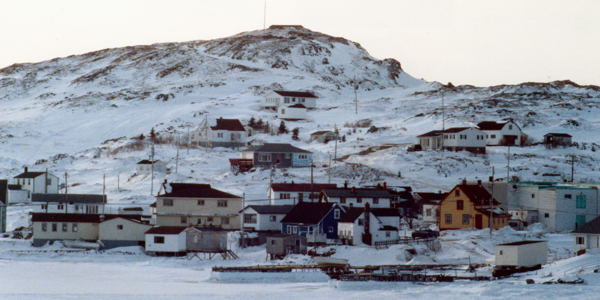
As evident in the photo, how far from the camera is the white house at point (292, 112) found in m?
155

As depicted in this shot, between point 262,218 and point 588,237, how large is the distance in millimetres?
26530

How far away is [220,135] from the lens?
13012 centimetres

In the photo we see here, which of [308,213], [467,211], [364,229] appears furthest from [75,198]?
[467,211]

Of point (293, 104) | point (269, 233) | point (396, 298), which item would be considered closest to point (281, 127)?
point (293, 104)

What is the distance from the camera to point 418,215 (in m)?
88.1

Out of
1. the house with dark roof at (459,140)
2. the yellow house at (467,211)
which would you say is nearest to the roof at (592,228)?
the yellow house at (467,211)

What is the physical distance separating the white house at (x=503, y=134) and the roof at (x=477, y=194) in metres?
40.9

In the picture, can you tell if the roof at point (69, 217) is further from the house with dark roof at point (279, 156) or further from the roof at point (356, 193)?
the house with dark roof at point (279, 156)

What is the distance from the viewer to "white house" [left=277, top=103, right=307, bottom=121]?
154750 mm

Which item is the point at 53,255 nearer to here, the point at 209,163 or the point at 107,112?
the point at 209,163

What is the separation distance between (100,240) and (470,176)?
137 feet

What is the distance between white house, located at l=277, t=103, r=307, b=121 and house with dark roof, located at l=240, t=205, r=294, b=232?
74786 millimetres

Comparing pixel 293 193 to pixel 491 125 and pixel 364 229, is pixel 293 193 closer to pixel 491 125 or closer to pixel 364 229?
pixel 364 229

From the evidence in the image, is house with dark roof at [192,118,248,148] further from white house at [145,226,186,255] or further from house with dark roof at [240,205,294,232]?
white house at [145,226,186,255]
